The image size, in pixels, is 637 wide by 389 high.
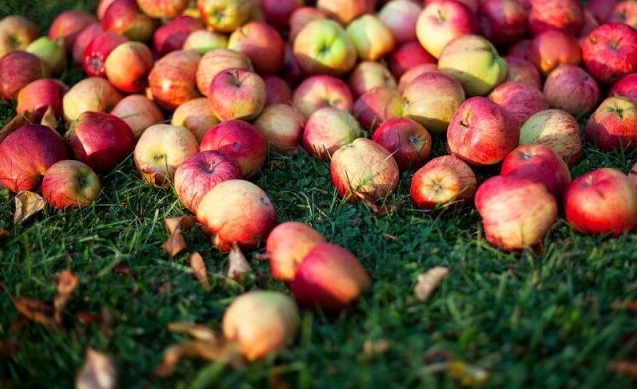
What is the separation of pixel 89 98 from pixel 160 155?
2.85ft

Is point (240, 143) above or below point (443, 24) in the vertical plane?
below

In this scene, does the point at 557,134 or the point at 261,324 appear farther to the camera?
the point at 557,134

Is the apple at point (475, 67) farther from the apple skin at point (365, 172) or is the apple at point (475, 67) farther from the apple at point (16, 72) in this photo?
the apple at point (16, 72)

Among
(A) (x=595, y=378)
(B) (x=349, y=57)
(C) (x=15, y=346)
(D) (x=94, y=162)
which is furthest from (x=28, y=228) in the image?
(A) (x=595, y=378)

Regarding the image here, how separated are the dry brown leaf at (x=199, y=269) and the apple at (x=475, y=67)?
2.11 meters

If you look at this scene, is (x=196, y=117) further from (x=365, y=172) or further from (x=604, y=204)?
(x=604, y=204)

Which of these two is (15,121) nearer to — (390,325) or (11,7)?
(11,7)

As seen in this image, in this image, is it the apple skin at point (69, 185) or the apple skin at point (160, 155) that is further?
the apple skin at point (160, 155)

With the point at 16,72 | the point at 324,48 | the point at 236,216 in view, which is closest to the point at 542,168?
the point at 236,216

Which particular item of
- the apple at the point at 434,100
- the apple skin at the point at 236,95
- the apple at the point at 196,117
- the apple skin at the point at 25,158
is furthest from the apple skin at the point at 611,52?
the apple skin at the point at 25,158

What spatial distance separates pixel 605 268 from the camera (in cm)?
279

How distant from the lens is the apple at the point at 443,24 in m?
4.43

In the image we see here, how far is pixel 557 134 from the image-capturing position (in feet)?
11.8

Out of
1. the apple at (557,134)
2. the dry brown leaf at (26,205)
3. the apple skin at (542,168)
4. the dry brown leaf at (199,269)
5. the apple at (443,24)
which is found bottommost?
the dry brown leaf at (26,205)
